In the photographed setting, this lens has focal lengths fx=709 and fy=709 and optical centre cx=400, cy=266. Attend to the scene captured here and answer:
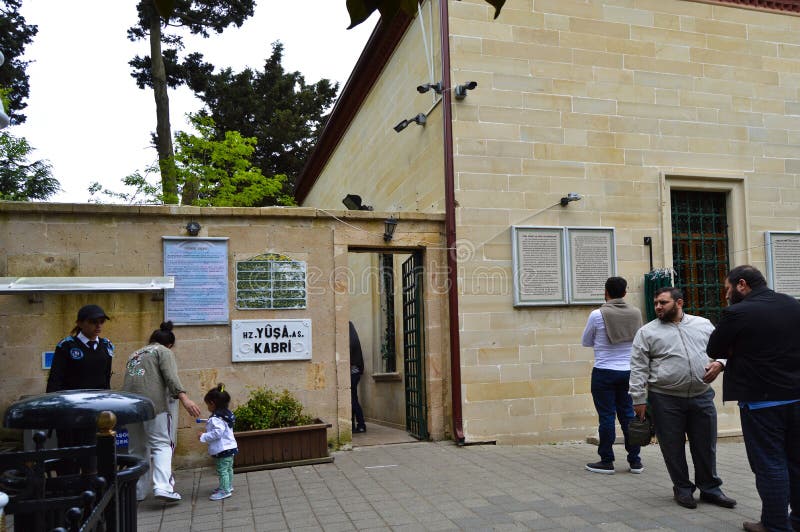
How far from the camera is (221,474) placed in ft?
20.7

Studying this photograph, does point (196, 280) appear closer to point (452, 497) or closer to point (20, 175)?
point (452, 497)

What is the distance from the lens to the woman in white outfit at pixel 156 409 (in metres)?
6.24

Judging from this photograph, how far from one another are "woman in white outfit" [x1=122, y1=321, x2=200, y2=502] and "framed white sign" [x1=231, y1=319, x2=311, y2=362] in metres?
1.51

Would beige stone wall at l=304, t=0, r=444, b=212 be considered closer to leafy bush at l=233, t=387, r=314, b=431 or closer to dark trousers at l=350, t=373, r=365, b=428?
dark trousers at l=350, t=373, r=365, b=428

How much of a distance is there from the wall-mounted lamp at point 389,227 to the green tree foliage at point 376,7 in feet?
21.3

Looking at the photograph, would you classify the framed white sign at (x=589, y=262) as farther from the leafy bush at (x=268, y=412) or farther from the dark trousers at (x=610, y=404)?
the leafy bush at (x=268, y=412)

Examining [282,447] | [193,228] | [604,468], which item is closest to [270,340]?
[282,447]

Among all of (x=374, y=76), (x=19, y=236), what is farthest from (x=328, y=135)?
(x=19, y=236)

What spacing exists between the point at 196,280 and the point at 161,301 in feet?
1.45

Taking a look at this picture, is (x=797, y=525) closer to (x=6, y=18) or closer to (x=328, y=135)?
(x=328, y=135)

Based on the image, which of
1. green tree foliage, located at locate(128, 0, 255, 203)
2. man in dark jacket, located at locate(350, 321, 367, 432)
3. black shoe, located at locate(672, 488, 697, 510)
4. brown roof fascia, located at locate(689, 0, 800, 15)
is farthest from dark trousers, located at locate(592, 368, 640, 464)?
green tree foliage, located at locate(128, 0, 255, 203)

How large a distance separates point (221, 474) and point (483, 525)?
2.44 meters

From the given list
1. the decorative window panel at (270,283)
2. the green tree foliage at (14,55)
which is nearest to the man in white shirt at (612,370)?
the decorative window panel at (270,283)

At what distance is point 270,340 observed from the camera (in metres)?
8.20
